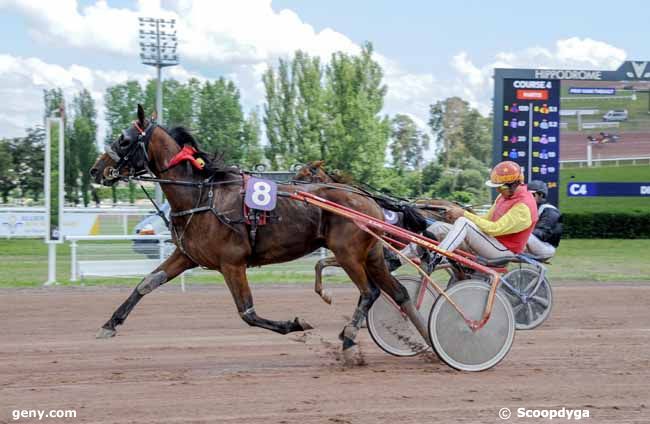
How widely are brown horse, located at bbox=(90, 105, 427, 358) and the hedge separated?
49.8 feet

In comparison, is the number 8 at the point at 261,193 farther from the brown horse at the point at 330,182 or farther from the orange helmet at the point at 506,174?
the orange helmet at the point at 506,174

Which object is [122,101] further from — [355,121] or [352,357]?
[352,357]

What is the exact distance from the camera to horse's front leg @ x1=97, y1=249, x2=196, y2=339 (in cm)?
623

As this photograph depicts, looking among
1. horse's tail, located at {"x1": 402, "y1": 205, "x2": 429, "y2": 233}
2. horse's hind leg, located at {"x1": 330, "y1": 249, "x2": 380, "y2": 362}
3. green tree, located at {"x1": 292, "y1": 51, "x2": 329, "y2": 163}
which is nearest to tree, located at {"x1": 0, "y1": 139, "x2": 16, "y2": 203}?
green tree, located at {"x1": 292, "y1": 51, "x2": 329, "y2": 163}

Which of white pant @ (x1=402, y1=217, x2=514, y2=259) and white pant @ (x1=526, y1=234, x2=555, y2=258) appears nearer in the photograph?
white pant @ (x1=402, y1=217, x2=514, y2=259)

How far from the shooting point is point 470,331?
5551 mm

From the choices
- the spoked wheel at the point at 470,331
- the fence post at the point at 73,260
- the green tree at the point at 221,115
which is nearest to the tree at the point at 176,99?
the green tree at the point at 221,115

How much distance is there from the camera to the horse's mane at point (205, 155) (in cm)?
622

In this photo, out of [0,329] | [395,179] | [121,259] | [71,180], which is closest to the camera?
[0,329]

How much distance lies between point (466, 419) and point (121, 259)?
884cm

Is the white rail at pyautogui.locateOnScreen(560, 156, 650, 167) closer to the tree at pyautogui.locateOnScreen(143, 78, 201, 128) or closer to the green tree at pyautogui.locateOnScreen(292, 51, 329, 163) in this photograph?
the green tree at pyautogui.locateOnScreen(292, 51, 329, 163)

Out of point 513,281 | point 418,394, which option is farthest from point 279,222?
point 513,281

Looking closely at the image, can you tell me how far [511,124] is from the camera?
644 inches

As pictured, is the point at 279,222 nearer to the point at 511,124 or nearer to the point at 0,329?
the point at 0,329
